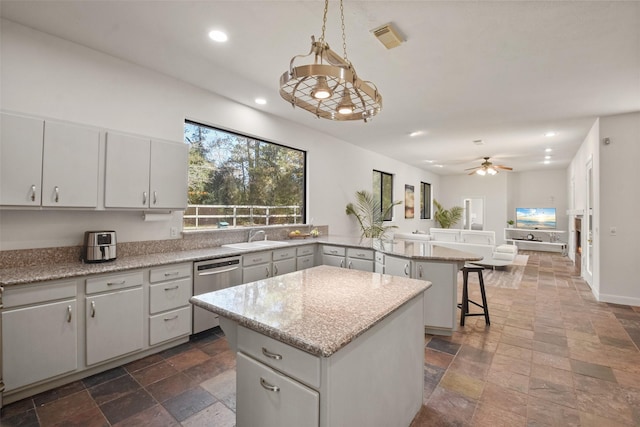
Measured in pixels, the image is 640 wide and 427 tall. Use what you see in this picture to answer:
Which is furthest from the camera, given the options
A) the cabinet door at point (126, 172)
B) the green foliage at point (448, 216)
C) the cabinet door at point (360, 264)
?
the green foliage at point (448, 216)

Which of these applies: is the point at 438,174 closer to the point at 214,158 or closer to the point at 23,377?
the point at 214,158

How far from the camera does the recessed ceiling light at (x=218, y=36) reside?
2473 mm

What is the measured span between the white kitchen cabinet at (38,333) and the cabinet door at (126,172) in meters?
0.83

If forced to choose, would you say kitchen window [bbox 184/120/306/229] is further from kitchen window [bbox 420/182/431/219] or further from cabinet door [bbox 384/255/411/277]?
kitchen window [bbox 420/182/431/219]

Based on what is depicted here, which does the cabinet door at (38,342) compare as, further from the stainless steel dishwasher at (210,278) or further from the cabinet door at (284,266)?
the cabinet door at (284,266)

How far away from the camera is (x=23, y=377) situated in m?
2.04

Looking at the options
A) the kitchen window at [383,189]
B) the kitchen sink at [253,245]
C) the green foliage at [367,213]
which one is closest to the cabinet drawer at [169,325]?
the kitchen sink at [253,245]

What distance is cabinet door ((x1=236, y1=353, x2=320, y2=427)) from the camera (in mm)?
1173

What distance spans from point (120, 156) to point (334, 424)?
9.17ft

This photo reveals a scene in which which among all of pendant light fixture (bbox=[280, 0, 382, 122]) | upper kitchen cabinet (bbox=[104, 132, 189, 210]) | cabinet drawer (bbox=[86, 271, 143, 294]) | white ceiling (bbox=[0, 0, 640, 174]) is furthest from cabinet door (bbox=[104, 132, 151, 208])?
pendant light fixture (bbox=[280, 0, 382, 122])

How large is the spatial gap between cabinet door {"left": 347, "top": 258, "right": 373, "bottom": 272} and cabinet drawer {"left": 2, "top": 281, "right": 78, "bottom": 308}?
3018 mm

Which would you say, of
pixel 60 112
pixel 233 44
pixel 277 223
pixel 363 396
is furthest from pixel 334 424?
pixel 277 223

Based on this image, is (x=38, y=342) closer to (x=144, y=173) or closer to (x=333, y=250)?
(x=144, y=173)

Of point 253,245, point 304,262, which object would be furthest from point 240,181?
point 304,262
